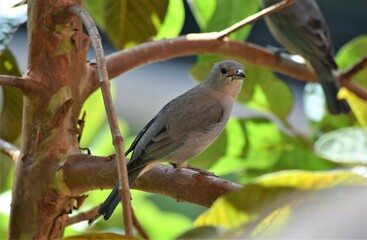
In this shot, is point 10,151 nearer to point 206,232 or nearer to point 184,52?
point 184,52

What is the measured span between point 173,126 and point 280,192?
556 millimetres

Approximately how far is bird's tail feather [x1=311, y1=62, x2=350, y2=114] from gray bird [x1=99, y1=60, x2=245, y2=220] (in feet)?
2.19

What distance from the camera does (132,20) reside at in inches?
51.4

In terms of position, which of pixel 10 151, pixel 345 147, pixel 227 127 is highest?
pixel 10 151

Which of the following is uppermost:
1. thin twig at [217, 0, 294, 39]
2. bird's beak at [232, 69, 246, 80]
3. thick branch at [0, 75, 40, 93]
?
thick branch at [0, 75, 40, 93]

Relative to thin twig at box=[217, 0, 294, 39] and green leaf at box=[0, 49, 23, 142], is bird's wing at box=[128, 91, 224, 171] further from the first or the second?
green leaf at box=[0, 49, 23, 142]

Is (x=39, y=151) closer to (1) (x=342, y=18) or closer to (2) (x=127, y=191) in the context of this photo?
(2) (x=127, y=191)

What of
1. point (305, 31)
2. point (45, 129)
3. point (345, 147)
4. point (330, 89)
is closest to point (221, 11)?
point (345, 147)

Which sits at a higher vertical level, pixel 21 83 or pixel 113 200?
pixel 21 83

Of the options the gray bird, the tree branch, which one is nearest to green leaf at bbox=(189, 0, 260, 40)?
the tree branch

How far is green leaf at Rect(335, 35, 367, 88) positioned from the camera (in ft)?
5.29

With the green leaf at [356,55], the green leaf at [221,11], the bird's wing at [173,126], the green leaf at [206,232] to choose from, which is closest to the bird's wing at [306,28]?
the green leaf at [356,55]

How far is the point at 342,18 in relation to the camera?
2.86 m

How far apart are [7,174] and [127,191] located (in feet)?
2.83
